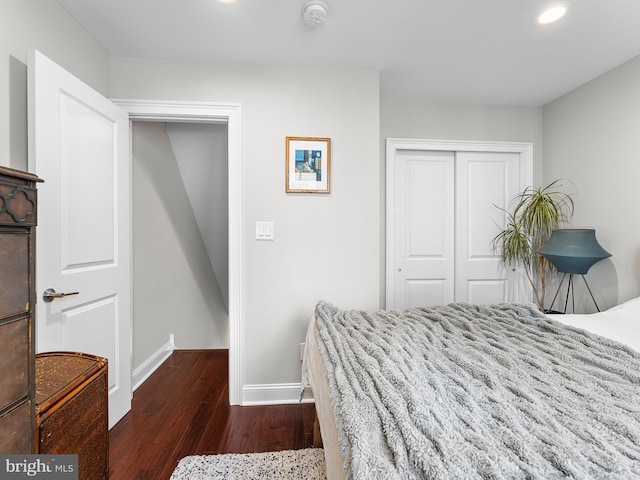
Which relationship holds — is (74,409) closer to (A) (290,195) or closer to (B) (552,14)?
(A) (290,195)

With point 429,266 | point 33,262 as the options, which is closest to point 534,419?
point 33,262

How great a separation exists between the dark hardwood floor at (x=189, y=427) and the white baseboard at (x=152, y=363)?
6cm

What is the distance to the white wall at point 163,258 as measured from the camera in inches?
99.2

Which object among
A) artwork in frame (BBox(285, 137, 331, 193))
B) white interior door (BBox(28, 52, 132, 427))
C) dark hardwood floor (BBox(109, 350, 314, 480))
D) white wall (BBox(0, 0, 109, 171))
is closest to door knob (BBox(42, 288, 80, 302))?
white interior door (BBox(28, 52, 132, 427))

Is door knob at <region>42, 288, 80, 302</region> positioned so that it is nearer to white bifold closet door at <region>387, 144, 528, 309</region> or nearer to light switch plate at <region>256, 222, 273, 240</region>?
light switch plate at <region>256, 222, 273, 240</region>

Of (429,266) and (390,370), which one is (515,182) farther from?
(390,370)

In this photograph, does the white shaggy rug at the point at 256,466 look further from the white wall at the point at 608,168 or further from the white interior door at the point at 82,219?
the white wall at the point at 608,168

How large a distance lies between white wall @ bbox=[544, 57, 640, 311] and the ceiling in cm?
19

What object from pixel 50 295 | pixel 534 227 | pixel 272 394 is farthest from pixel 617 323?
pixel 50 295

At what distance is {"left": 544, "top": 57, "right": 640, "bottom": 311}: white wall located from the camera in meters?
2.21

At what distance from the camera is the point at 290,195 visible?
7.43ft

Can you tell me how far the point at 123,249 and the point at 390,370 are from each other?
6.34 ft

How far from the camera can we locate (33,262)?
0.90m

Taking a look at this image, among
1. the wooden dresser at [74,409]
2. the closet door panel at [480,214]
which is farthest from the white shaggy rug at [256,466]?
the closet door panel at [480,214]
